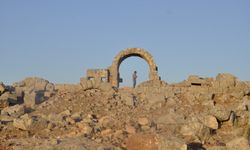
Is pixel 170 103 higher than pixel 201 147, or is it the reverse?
pixel 170 103

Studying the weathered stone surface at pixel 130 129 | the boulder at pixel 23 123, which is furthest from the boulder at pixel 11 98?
the weathered stone surface at pixel 130 129

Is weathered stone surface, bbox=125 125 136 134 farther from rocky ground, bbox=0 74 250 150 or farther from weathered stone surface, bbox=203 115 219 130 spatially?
weathered stone surface, bbox=203 115 219 130

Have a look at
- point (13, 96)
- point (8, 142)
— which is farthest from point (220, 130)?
point (13, 96)

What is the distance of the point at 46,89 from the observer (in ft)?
60.2

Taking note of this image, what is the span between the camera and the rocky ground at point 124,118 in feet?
33.7

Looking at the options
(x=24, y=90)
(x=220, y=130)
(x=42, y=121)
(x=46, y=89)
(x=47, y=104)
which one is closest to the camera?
(x=42, y=121)

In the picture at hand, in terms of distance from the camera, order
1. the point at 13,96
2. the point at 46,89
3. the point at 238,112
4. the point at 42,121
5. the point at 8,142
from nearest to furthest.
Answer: the point at 8,142 < the point at 42,121 < the point at 238,112 < the point at 13,96 < the point at 46,89

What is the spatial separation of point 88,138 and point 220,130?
457 cm

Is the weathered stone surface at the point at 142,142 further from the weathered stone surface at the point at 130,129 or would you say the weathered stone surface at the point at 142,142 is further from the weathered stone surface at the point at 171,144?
the weathered stone surface at the point at 130,129

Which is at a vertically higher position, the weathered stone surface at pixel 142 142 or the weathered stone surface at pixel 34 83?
the weathered stone surface at pixel 34 83

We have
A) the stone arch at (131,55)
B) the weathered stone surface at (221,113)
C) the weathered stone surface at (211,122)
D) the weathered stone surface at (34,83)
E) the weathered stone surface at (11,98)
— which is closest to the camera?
the weathered stone surface at (211,122)

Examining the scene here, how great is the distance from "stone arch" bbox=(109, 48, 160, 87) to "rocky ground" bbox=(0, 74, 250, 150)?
531cm

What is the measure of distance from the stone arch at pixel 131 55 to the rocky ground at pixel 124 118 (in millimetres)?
5314

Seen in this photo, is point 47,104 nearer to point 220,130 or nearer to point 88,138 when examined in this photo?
point 88,138
